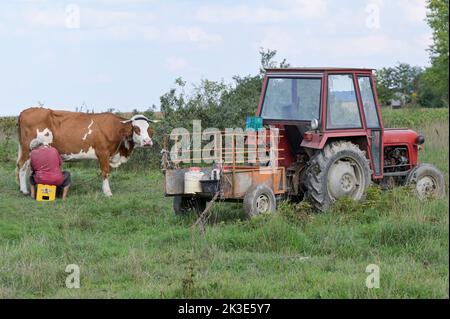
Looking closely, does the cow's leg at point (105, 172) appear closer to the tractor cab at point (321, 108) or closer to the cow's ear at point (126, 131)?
the cow's ear at point (126, 131)

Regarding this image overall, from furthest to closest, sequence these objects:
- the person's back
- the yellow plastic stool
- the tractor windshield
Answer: the person's back < the yellow plastic stool < the tractor windshield

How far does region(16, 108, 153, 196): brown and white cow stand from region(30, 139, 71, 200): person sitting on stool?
72 centimetres

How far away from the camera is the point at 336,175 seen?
10172mm

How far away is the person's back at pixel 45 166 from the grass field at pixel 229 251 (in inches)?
48.0

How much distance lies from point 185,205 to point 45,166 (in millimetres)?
3665

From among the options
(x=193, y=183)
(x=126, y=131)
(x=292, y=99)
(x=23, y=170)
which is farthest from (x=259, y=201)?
(x=23, y=170)

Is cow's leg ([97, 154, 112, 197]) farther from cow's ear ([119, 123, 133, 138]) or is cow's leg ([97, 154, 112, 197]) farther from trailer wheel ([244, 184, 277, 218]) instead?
trailer wheel ([244, 184, 277, 218])

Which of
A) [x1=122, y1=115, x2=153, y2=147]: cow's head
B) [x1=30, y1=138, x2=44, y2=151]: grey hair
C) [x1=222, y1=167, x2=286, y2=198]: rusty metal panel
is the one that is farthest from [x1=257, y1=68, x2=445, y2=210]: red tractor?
[x1=30, y1=138, x2=44, y2=151]: grey hair

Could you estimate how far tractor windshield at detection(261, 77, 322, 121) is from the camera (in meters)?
10.2

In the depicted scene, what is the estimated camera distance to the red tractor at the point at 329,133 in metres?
9.98

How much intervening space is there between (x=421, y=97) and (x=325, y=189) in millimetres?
29459

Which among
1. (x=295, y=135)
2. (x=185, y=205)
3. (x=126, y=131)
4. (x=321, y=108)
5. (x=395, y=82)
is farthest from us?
(x=395, y=82)

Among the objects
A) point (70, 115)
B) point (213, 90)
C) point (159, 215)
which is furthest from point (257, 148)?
point (213, 90)

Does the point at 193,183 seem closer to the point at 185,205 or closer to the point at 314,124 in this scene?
the point at 185,205
